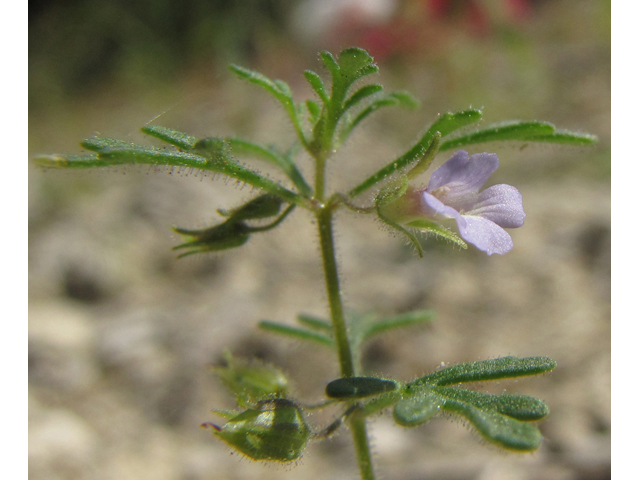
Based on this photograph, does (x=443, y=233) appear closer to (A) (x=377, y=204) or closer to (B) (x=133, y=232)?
(A) (x=377, y=204)

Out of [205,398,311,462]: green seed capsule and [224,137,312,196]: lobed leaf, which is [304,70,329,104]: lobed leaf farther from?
[205,398,311,462]: green seed capsule

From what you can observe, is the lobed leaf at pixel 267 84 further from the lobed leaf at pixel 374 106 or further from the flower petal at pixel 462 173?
the flower petal at pixel 462 173

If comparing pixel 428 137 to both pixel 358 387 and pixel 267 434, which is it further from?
pixel 267 434

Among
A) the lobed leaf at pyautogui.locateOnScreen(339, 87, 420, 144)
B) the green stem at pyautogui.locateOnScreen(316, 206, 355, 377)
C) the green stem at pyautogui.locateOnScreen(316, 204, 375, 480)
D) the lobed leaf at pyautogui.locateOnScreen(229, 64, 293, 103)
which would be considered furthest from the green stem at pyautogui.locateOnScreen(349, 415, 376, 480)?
the lobed leaf at pyautogui.locateOnScreen(229, 64, 293, 103)

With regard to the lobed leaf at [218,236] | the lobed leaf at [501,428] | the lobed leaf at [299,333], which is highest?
the lobed leaf at [218,236]

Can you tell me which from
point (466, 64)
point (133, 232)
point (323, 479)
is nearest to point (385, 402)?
point (323, 479)

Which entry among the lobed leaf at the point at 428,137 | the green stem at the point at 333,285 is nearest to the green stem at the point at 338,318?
the green stem at the point at 333,285
